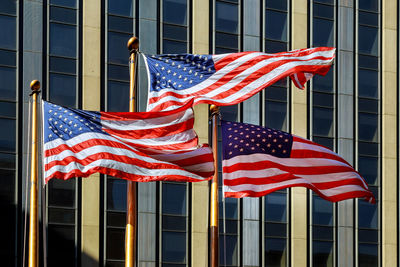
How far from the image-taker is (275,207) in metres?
39.4

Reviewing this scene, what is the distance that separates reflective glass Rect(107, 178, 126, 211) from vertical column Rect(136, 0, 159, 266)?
0.67 metres

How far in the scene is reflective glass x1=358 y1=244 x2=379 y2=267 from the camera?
134 feet

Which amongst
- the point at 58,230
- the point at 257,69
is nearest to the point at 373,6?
the point at 58,230

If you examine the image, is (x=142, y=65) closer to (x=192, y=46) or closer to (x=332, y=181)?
(x=192, y=46)

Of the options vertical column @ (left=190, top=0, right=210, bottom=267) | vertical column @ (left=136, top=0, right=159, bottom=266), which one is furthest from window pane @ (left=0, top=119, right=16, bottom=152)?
vertical column @ (left=190, top=0, right=210, bottom=267)

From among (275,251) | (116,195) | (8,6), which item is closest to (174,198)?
(116,195)

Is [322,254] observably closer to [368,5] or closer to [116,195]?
[116,195]

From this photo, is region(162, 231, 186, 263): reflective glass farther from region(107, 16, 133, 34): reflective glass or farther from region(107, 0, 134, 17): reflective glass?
region(107, 0, 134, 17): reflective glass

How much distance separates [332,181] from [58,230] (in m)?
15.6

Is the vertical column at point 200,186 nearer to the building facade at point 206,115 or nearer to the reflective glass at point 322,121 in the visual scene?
the building facade at point 206,115

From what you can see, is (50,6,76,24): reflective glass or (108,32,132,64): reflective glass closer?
(50,6,76,24): reflective glass

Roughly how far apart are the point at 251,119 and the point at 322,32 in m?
5.82

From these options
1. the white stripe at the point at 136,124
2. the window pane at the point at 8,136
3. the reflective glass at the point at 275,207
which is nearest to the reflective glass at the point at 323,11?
the reflective glass at the point at 275,207

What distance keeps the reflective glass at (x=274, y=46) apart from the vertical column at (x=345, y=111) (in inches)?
110
